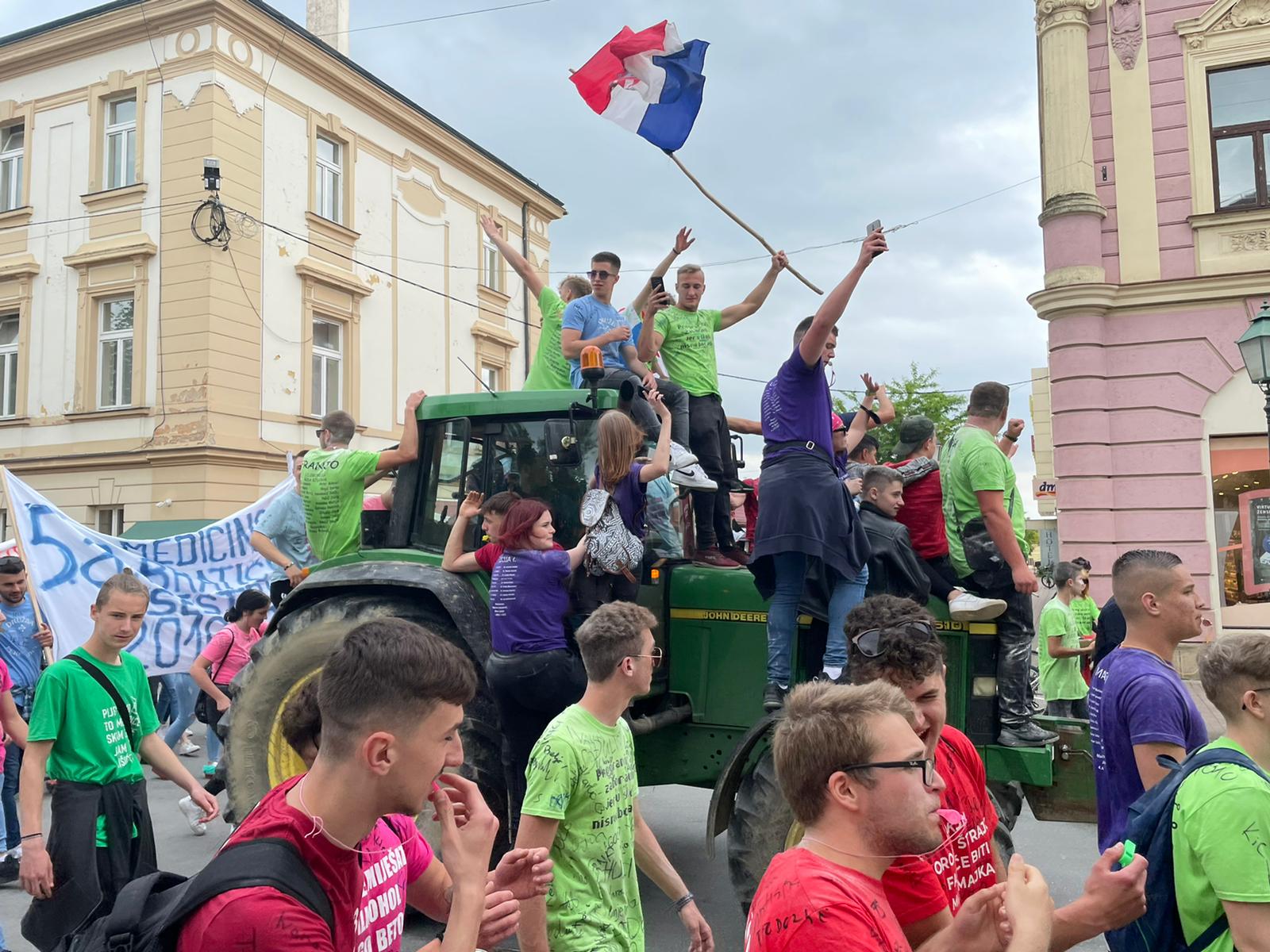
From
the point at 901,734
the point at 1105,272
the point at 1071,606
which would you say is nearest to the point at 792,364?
the point at 901,734

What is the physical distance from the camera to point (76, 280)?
16828 millimetres

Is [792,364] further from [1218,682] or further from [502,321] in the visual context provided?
[502,321]

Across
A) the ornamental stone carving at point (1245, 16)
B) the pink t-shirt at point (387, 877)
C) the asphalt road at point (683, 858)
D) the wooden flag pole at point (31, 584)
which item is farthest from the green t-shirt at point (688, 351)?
the ornamental stone carving at point (1245, 16)

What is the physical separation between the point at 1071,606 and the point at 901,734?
7369 millimetres

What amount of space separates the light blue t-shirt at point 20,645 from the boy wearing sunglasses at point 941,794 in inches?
254

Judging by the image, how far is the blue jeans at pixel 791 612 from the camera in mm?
4293

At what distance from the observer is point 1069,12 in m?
12.5

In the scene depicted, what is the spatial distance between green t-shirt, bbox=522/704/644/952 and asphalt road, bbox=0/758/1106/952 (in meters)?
1.85

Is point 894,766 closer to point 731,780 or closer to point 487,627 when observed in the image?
point 731,780

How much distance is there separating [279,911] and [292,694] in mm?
3713

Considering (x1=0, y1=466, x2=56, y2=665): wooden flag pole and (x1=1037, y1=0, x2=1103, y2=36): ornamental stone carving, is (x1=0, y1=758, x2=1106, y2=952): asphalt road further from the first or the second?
(x1=1037, y1=0, x2=1103, y2=36): ornamental stone carving

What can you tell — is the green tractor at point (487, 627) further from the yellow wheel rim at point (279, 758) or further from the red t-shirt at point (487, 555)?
the red t-shirt at point (487, 555)

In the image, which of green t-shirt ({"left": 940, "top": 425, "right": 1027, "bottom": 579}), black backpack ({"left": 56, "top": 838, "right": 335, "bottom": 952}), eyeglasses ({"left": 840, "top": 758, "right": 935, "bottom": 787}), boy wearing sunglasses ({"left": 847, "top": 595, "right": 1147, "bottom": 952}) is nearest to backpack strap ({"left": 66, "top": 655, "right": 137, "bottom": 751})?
black backpack ({"left": 56, "top": 838, "right": 335, "bottom": 952})

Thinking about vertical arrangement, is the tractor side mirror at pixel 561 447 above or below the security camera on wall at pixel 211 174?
below
